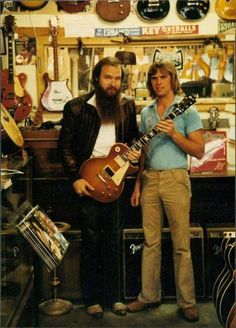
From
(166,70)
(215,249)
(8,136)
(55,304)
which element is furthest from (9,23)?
(215,249)

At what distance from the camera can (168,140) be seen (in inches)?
109

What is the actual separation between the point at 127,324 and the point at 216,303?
0.58 metres

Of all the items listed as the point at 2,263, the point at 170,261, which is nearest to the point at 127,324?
the point at 170,261

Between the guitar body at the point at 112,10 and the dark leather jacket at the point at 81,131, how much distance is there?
582 mm

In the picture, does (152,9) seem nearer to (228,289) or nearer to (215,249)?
(215,249)

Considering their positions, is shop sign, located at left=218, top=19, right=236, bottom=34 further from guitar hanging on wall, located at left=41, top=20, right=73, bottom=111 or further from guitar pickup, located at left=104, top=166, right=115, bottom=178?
guitar pickup, located at left=104, top=166, right=115, bottom=178

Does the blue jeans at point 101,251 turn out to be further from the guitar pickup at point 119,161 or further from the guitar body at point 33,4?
the guitar body at point 33,4

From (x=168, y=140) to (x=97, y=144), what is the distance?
1.20ft

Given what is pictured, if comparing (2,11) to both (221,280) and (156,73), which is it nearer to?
(156,73)

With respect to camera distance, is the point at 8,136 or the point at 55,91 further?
the point at 55,91

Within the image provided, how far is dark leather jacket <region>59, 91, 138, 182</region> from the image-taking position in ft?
9.27

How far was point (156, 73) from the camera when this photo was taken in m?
2.74

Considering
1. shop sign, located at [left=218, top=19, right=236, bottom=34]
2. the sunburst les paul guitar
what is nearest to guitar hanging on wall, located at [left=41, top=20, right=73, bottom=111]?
the sunburst les paul guitar

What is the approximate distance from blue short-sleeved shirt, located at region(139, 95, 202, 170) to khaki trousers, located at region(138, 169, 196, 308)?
0.04 metres
